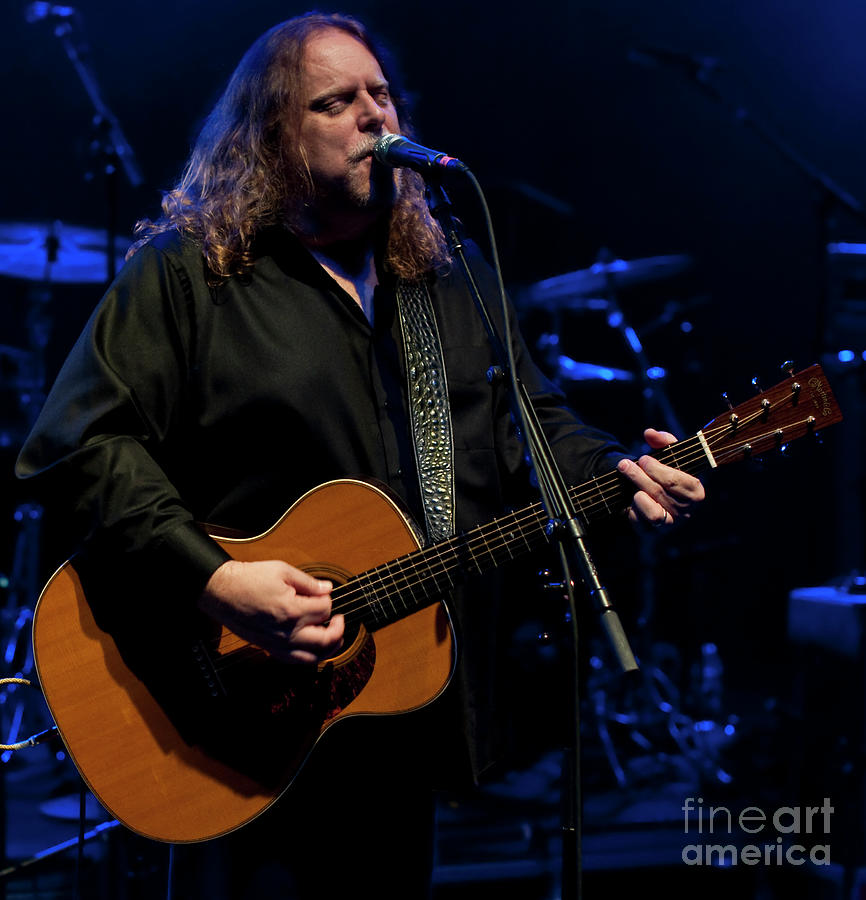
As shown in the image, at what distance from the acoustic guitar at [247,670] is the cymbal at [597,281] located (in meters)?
3.33

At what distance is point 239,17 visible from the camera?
231 inches

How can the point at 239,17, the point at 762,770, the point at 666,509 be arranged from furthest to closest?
the point at 239,17 < the point at 762,770 < the point at 666,509

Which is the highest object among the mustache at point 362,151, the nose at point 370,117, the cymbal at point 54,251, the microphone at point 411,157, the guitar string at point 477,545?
the nose at point 370,117

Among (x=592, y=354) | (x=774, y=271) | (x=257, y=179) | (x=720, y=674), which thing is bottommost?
(x=720, y=674)

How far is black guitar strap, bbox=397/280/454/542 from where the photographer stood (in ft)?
7.02

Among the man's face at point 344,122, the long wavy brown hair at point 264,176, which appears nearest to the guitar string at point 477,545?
the long wavy brown hair at point 264,176

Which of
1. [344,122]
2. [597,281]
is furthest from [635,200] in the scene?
[344,122]

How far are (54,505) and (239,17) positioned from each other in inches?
189

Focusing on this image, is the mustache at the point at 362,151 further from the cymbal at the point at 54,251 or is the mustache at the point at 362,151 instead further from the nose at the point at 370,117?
the cymbal at the point at 54,251

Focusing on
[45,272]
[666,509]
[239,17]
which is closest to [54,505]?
[666,509]

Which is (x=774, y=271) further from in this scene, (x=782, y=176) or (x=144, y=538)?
(x=144, y=538)

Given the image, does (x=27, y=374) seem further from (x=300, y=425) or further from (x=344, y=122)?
(x=300, y=425)

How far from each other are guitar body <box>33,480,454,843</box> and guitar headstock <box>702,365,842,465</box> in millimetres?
720

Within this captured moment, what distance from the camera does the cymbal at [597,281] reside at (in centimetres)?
523
